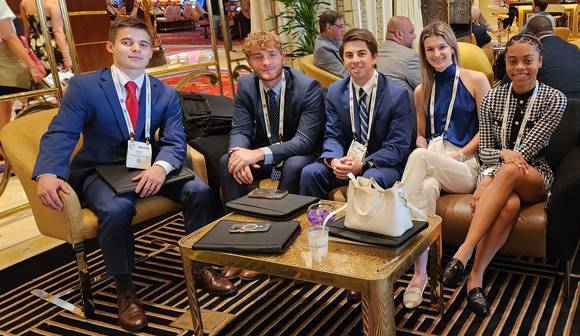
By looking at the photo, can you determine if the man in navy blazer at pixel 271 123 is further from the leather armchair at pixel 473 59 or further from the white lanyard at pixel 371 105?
the leather armchair at pixel 473 59

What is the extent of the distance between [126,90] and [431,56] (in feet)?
5.20

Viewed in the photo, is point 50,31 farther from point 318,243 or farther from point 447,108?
point 318,243

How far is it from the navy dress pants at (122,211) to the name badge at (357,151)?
30.4 inches

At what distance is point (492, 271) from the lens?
112 inches

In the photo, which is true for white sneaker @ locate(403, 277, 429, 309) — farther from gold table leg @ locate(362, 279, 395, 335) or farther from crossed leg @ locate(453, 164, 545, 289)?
gold table leg @ locate(362, 279, 395, 335)

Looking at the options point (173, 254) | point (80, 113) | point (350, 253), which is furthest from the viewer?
point (173, 254)

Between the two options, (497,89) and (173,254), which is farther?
(173,254)

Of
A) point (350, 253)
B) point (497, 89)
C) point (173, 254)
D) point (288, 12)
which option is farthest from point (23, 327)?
point (288, 12)

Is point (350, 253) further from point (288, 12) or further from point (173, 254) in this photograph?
point (288, 12)

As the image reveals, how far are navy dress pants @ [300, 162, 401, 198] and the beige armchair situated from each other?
2.20ft

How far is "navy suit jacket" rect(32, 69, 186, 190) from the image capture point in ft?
9.26

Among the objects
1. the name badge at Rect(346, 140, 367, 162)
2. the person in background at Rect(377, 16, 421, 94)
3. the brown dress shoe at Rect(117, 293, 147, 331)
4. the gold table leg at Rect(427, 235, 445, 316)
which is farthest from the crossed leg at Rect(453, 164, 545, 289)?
the person in background at Rect(377, 16, 421, 94)

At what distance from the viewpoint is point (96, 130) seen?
2953 mm

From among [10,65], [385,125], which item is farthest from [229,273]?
[10,65]
